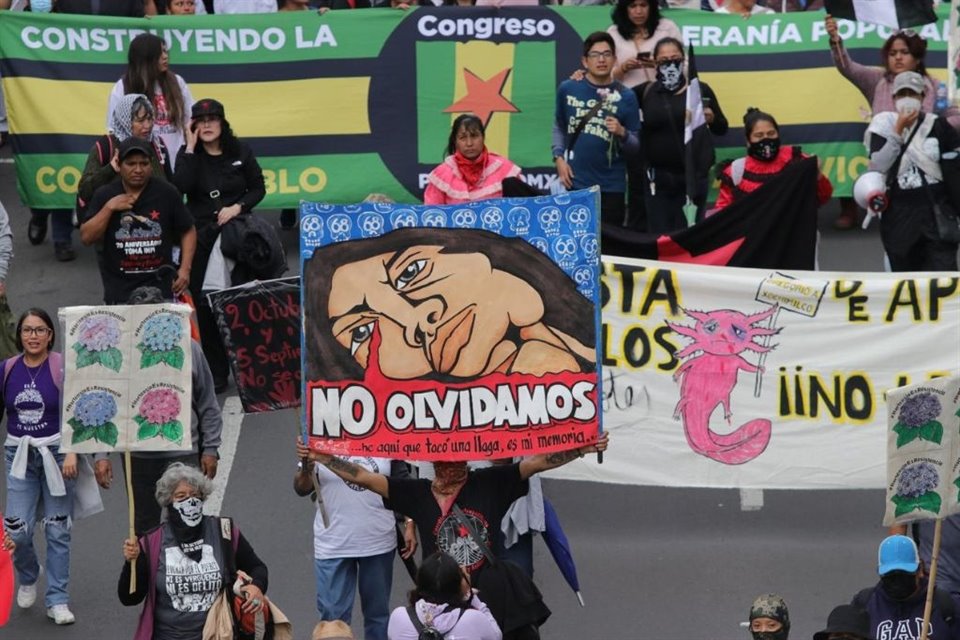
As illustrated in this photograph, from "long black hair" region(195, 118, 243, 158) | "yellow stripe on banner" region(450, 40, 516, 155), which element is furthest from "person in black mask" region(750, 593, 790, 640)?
"yellow stripe on banner" region(450, 40, 516, 155)

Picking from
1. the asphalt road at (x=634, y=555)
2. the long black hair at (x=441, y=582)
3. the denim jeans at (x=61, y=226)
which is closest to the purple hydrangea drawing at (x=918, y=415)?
the long black hair at (x=441, y=582)

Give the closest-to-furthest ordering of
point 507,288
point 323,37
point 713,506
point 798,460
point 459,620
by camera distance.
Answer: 1. point 459,620
2. point 507,288
3. point 798,460
4. point 713,506
5. point 323,37

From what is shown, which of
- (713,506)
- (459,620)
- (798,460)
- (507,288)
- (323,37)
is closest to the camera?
(459,620)

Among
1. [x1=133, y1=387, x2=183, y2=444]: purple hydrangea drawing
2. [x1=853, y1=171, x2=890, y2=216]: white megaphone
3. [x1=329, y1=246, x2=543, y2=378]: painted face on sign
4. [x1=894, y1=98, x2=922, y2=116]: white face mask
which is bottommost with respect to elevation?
[x1=133, y1=387, x2=183, y2=444]: purple hydrangea drawing

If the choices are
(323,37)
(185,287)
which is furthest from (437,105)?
(185,287)

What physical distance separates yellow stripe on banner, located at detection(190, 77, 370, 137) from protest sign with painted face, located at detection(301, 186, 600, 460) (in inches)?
264

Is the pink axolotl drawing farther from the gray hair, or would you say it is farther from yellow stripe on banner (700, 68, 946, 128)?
yellow stripe on banner (700, 68, 946, 128)

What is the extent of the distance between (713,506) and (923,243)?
2160 millimetres

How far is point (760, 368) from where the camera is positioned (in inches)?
462

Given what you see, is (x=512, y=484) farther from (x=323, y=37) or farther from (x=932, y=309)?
(x=323, y=37)

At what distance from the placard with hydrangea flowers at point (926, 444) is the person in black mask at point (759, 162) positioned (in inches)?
159

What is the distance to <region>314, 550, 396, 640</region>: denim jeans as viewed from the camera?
1066 centimetres

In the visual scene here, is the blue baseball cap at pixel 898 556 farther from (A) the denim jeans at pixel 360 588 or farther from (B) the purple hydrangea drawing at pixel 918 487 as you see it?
(A) the denim jeans at pixel 360 588

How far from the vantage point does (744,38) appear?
1595cm
